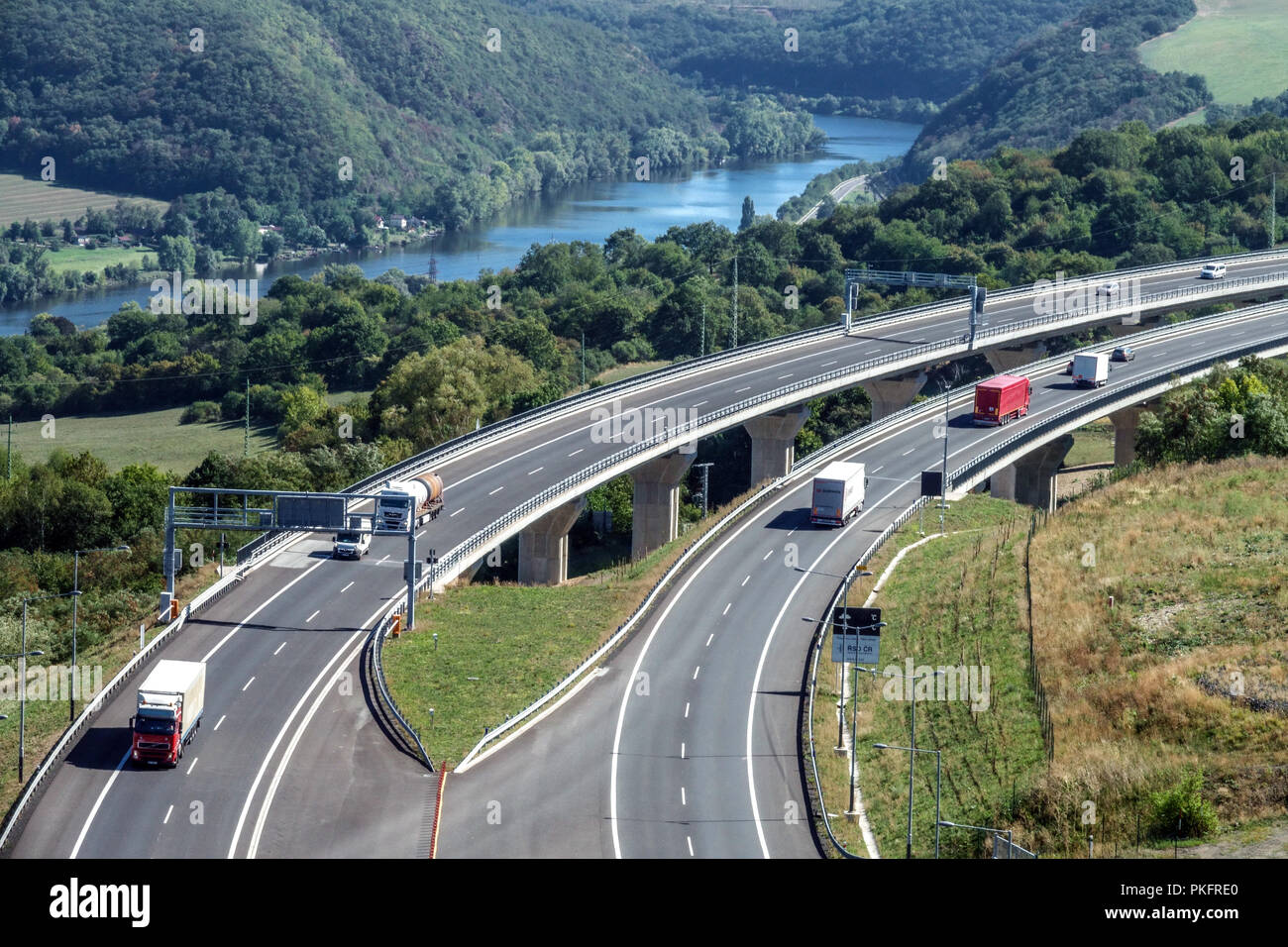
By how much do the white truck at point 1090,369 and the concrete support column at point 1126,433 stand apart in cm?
321

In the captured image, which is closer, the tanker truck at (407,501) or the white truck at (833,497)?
the tanker truck at (407,501)

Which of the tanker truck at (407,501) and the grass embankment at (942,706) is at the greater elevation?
the tanker truck at (407,501)

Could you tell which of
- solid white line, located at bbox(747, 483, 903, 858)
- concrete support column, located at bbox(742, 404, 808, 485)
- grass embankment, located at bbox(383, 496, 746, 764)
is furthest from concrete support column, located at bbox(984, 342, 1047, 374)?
grass embankment, located at bbox(383, 496, 746, 764)

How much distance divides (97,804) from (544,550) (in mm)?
42830

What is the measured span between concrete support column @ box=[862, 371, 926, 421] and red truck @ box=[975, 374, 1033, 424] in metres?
12.7

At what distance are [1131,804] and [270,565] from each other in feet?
127

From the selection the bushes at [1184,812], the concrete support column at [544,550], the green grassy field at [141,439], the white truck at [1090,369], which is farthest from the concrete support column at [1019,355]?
the bushes at [1184,812]

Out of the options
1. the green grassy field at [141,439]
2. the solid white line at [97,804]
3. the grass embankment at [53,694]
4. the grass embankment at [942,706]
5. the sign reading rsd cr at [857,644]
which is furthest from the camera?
the green grassy field at [141,439]

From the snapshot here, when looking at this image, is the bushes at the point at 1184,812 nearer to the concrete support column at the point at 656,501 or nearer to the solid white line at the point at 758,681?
the solid white line at the point at 758,681

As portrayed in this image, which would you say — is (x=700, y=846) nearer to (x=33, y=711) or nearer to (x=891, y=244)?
(x=33, y=711)

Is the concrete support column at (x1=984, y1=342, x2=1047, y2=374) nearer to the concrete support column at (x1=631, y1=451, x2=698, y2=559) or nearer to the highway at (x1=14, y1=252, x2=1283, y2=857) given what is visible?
the concrete support column at (x1=631, y1=451, x2=698, y2=559)

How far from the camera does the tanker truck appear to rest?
221ft

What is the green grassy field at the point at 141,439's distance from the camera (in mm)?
129875

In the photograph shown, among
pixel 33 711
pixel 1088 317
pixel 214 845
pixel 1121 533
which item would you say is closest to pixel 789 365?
pixel 1088 317
